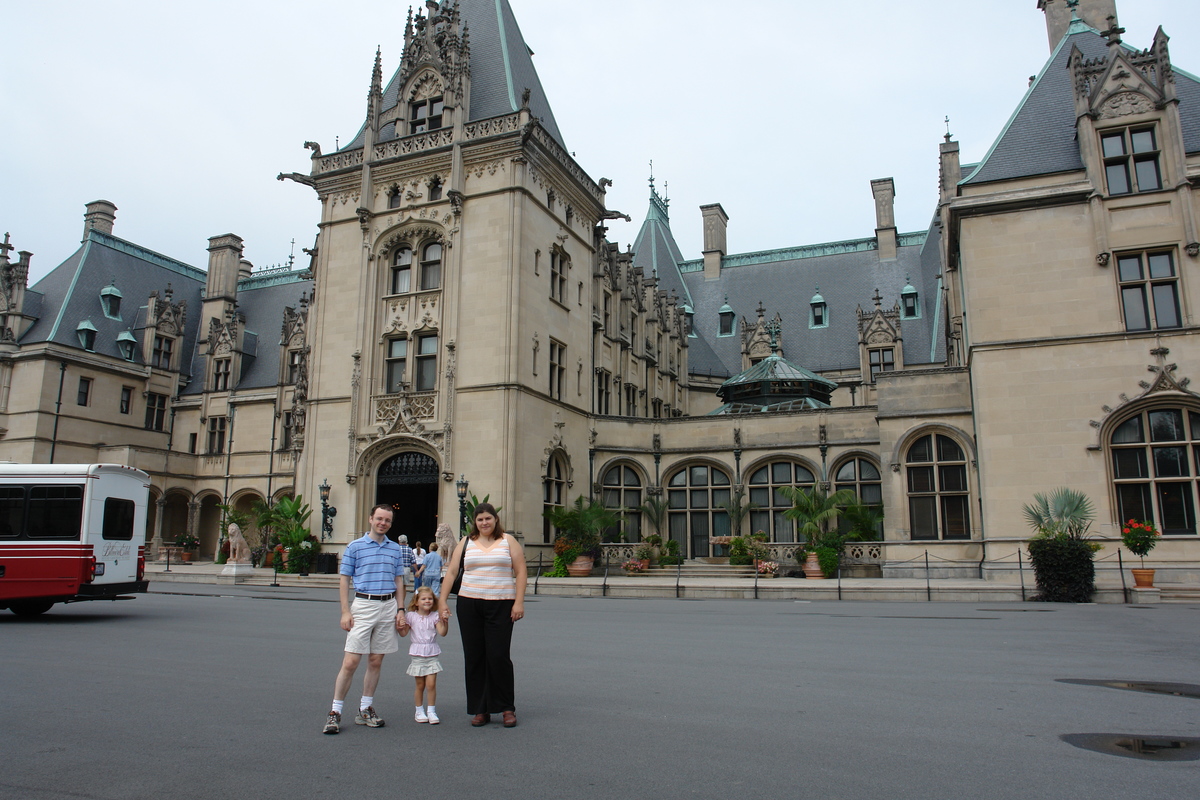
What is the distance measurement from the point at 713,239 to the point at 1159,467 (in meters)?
34.1

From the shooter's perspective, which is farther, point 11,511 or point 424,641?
point 11,511

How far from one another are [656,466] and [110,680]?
25.0m

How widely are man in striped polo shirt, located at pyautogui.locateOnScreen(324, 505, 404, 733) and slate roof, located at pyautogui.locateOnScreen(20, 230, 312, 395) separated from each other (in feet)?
134

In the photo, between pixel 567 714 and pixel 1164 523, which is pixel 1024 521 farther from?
pixel 567 714

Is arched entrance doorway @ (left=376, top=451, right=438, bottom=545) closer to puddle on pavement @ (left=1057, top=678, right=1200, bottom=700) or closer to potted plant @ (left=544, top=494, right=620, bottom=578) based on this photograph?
potted plant @ (left=544, top=494, right=620, bottom=578)

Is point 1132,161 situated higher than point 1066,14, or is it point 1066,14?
point 1066,14

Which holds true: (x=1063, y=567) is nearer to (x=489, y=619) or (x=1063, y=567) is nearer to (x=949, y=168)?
(x=489, y=619)

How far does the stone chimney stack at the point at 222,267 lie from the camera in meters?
48.7

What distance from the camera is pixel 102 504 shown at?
15.3 metres

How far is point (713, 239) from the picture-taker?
52.7m

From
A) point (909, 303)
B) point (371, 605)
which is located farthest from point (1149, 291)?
point (371, 605)

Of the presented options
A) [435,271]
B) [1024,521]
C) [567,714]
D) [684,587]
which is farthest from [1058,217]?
[567,714]

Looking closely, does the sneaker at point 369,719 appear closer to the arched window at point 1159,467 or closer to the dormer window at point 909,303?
the arched window at point 1159,467

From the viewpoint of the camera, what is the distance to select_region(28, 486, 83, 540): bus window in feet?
48.4
